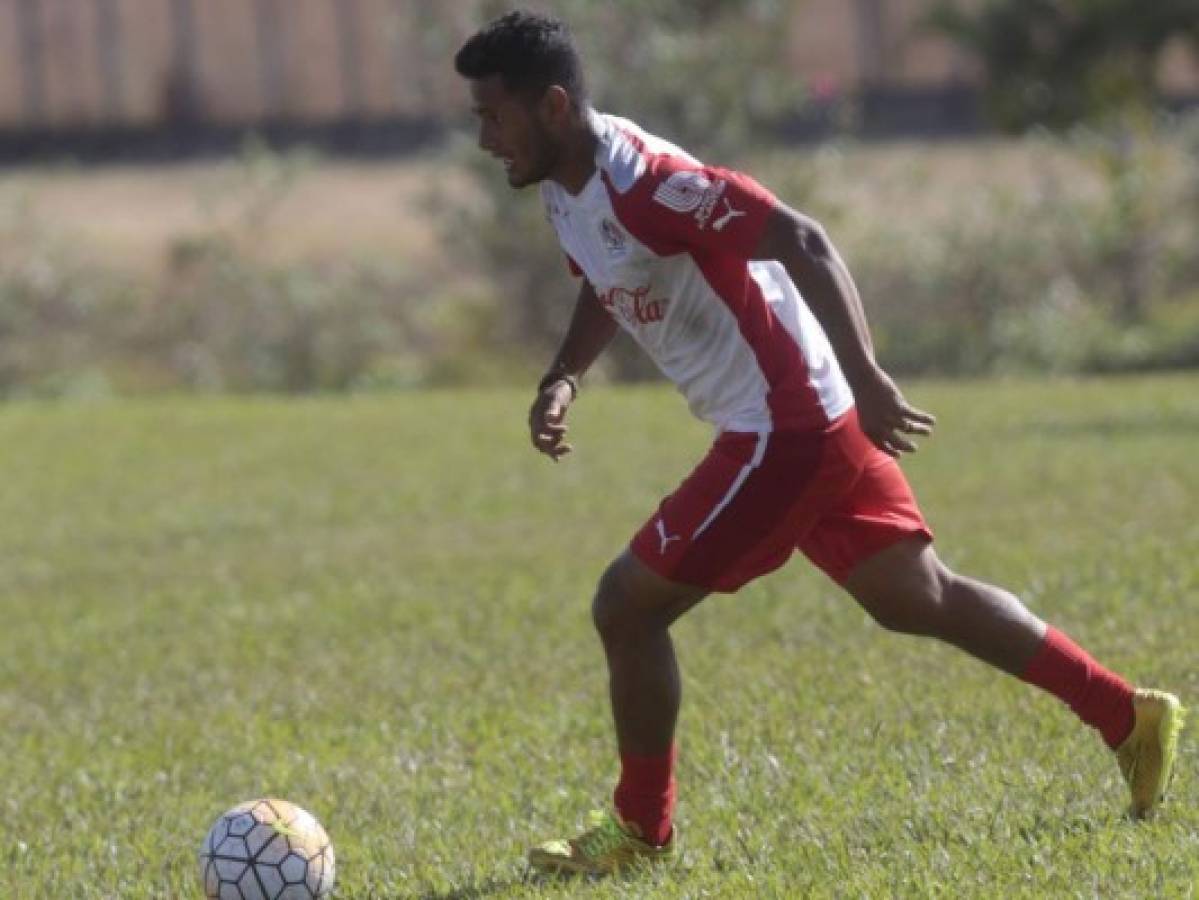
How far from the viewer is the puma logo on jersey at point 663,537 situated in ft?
18.9

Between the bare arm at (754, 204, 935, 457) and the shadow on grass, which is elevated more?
the bare arm at (754, 204, 935, 457)

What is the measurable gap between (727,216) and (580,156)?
16.4 inches

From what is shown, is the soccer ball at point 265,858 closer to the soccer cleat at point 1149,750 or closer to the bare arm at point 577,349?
the bare arm at point 577,349

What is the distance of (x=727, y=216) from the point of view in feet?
17.9

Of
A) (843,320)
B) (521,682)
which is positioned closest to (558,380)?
(843,320)

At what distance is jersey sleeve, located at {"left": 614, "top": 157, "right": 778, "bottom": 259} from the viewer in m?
5.45

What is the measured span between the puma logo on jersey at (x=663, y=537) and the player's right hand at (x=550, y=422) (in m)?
0.31

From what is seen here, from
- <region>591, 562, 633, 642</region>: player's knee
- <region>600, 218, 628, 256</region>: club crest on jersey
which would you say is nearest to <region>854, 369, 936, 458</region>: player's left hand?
<region>600, 218, 628, 256</region>: club crest on jersey

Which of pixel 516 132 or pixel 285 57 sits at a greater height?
pixel 516 132

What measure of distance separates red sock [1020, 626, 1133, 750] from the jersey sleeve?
1.31 metres

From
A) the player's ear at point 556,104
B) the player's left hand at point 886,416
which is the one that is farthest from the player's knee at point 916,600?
the player's ear at point 556,104

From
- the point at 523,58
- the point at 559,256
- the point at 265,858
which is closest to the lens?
the point at 523,58

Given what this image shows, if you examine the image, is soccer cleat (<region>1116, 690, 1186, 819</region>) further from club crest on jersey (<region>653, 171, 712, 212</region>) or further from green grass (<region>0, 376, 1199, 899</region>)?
club crest on jersey (<region>653, 171, 712, 212</region>)

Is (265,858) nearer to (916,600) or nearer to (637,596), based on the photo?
(637,596)
